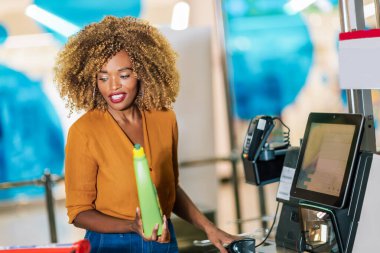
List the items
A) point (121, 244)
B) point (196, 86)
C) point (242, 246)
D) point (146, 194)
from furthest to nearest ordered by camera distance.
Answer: point (196, 86)
point (121, 244)
point (242, 246)
point (146, 194)

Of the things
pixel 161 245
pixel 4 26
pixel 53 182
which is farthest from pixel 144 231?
pixel 4 26

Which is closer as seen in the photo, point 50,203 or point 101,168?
point 101,168

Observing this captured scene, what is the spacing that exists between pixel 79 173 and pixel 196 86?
2959 mm

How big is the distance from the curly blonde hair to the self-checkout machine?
1.33ft

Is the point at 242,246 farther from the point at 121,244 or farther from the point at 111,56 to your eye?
the point at 111,56

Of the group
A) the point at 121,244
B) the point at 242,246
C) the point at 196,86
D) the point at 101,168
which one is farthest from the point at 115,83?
the point at 196,86

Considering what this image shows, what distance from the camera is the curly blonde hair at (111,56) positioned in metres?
2.17

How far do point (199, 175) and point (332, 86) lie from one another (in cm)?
198

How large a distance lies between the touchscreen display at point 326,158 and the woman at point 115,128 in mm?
305

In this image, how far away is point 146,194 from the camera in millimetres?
1702

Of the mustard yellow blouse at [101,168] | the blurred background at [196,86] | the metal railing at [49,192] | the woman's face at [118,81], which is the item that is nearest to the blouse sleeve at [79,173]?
the mustard yellow blouse at [101,168]

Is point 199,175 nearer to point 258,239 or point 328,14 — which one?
point 328,14

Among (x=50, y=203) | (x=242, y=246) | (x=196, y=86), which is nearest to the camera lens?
(x=242, y=246)

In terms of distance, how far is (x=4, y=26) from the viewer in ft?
18.4
